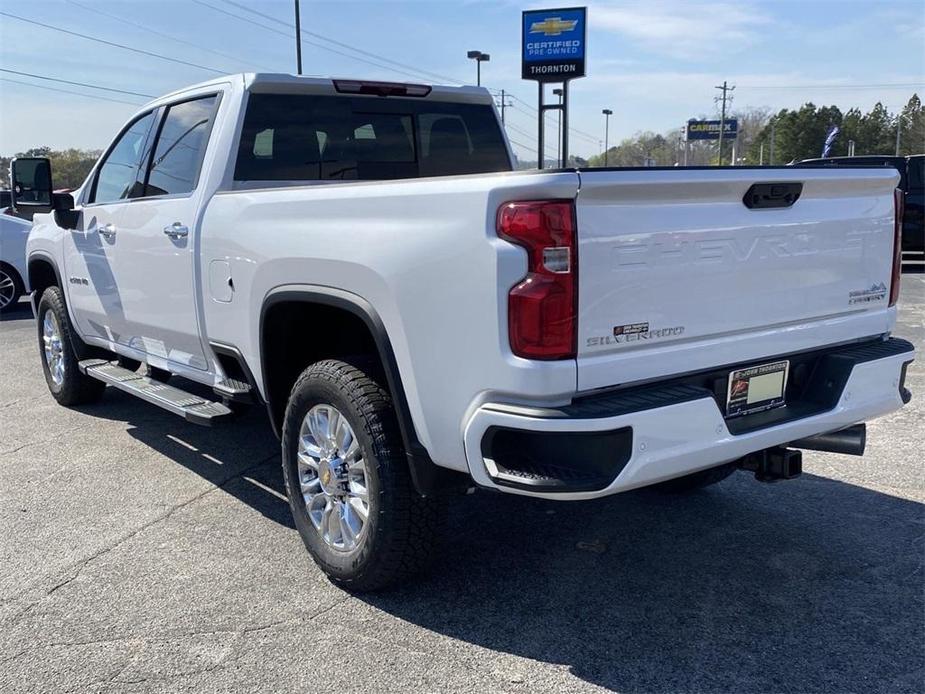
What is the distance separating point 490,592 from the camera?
337 centimetres

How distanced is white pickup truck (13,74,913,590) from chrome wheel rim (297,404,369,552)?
0.03 feet

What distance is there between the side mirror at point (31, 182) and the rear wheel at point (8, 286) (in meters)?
7.05

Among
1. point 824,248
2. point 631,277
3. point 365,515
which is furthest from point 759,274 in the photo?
point 365,515

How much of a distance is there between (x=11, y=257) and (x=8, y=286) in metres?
0.45

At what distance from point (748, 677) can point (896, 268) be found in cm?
188

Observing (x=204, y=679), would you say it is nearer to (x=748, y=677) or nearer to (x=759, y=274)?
(x=748, y=677)

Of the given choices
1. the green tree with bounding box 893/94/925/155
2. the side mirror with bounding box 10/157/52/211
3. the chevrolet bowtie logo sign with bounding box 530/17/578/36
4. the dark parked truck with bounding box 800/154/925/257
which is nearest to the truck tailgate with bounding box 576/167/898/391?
the side mirror with bounding box 10/157/52/211

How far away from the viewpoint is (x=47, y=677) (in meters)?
2.82

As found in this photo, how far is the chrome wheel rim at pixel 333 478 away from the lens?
3.30m

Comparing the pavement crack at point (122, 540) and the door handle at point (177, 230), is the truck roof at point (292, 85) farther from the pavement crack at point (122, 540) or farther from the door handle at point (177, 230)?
the pavement crack at point (122, 540)

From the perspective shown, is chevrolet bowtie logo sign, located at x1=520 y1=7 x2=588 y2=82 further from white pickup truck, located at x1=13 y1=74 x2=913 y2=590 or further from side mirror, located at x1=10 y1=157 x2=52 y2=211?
white pickup truck, located at x1=13 y1=74 x2=913 y2=590

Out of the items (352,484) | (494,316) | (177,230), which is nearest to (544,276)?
(494,316)

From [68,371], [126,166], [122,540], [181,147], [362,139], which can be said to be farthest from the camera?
[68,371]

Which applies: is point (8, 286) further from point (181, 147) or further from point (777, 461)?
point (777, 461)
